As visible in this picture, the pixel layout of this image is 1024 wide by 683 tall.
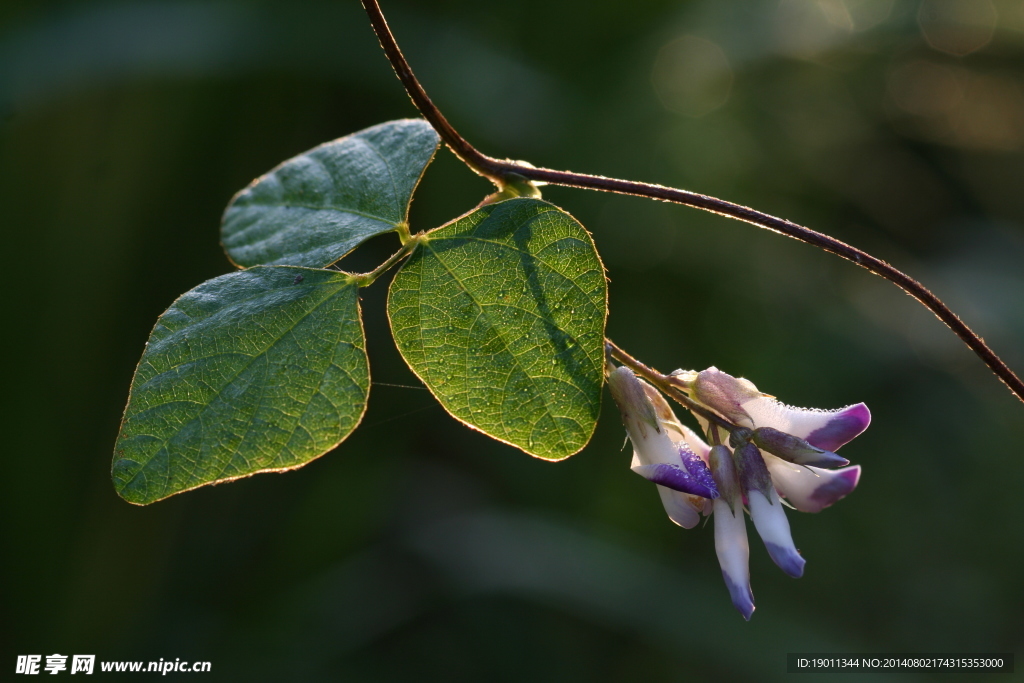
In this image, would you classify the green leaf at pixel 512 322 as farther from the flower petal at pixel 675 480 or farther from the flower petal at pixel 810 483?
the flower petal at pixel 810 483

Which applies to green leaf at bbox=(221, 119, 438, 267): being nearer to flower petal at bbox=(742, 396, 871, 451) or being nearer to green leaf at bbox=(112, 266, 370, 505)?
green leaf at bbox=(112, 266, 370, 505)

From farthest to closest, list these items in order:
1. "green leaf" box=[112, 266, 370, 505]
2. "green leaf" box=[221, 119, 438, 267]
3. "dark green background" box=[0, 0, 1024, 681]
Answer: "dark green background" box=[0, 0, 1024, 681] → "green leaf" box=[221, 119, 438, 267] → "green leaf" box=[112, 266, 370, 505]

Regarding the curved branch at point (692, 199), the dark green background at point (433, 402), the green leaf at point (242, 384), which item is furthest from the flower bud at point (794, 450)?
the dark green background at point (433, 402)

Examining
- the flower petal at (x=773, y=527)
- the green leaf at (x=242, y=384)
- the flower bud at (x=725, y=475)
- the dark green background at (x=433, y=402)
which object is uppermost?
the green leaf at (x=242, y=384)

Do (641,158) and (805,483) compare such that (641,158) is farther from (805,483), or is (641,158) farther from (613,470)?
(805,483)

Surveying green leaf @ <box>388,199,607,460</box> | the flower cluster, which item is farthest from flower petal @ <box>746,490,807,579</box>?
green leaf @ <box>388,199,607,460</box>

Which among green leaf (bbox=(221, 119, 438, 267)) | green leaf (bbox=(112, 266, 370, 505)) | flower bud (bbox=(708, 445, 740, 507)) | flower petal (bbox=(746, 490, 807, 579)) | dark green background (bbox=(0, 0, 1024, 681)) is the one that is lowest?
dark green background (bbox=(0, 0, 1024, 681))

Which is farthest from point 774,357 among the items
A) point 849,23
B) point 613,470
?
point 849,23
